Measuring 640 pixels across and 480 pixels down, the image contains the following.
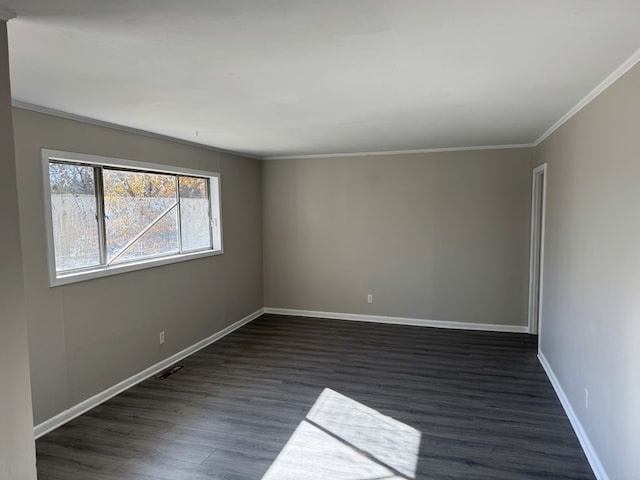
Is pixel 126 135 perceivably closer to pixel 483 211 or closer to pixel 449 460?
pixel 449 460

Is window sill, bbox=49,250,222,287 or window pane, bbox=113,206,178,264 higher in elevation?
window pane, bbox=113,206,178,264

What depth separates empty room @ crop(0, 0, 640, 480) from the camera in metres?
1.69

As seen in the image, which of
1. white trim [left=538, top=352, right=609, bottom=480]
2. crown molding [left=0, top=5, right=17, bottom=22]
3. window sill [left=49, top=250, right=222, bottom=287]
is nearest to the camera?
crown molding [left=0, top=5, right=17, bottom=22]

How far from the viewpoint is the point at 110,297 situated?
359cm

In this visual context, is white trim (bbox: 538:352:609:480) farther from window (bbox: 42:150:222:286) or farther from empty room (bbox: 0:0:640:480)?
window (bbox: 42:150:222:286)

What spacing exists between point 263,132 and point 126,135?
1.23 meters

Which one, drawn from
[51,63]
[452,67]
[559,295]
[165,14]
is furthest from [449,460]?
[51,63]

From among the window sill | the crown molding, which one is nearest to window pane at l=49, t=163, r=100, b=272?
the window sill

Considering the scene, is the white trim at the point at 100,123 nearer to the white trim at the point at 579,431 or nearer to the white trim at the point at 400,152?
the white trim at the point at 400,152

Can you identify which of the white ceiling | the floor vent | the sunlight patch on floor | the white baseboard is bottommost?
the sunlight patch on floor

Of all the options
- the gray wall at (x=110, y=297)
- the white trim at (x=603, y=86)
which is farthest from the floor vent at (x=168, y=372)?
the white trim at (x=603, y=86)

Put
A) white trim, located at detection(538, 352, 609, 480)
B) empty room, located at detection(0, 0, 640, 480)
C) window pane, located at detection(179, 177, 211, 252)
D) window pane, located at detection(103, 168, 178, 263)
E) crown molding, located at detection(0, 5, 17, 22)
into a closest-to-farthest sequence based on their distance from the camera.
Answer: crown molding, located at detection(0, 5, 17, 22) → empty room, located at detection(0, 0, 640, 480) → white trim, located at detection(538, 352, 609, 480) → window pane, located at detection(103, 168, 178, 263) → window pane, located at detection(179, 177, 211, 252)

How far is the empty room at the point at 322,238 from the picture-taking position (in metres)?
1.69

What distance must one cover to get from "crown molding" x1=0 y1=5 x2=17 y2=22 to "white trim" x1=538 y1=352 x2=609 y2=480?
11.7ft
